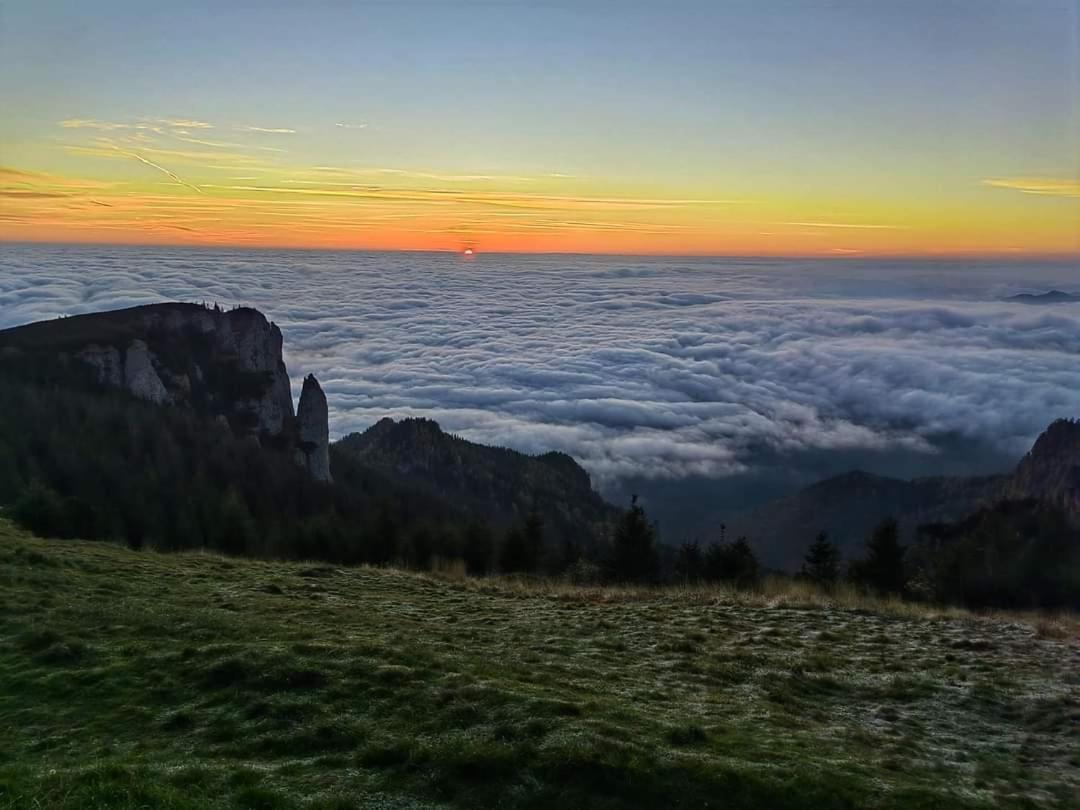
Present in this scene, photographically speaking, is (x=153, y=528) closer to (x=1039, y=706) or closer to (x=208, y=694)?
(x=208, y=694)

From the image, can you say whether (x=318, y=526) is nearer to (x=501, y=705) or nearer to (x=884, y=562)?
(x=884, y=562)

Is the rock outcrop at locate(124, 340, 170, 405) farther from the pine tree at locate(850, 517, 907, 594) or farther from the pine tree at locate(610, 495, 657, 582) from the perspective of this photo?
the pine tree at locate(850, 517, 907, 594)

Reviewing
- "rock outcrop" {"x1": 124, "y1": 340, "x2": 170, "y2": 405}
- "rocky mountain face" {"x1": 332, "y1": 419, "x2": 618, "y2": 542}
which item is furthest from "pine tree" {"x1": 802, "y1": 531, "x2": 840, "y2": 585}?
"rock outcrop" {"x1": 124, "y1": 340, "x2": 170, "y2": 405}

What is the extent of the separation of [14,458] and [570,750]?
62466mm

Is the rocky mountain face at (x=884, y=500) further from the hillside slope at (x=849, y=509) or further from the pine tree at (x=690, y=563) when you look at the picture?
the pine tree at (x=690, y=563)

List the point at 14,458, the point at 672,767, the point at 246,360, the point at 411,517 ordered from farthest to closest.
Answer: the point at 246,360 < the point at 411,517 < the point at 14,458 < the point at 672,767

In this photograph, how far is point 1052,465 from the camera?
11175 centimetres

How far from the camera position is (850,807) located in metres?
9.11

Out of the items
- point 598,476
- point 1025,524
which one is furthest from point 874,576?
point 598,476

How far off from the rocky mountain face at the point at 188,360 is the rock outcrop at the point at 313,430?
0.16m

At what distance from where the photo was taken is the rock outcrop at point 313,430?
356 feet

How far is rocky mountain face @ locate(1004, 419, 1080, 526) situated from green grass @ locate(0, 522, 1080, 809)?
95387mm

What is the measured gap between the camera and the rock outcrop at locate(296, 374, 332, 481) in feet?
356

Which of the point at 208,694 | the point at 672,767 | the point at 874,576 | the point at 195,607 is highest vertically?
the point at 672,767
